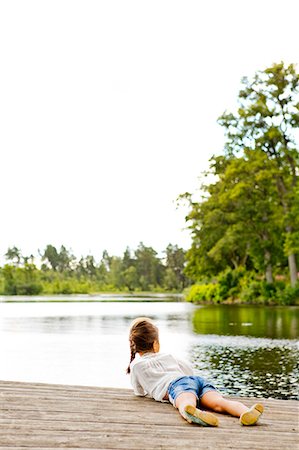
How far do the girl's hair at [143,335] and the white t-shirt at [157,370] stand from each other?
8 cm

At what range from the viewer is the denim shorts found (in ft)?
17.4

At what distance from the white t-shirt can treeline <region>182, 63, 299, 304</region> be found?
2944cm

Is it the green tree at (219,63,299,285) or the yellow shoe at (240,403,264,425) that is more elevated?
the green tree at (219,63,299,285)

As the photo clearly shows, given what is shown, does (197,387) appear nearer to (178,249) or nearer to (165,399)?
(165,399)

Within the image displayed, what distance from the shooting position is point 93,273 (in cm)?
10956

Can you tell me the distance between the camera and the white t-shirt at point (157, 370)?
567 centimetres

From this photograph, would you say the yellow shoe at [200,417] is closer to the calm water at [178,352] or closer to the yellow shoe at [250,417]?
the yellow shoe at [250,417]

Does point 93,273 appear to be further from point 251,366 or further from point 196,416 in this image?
point 196,416

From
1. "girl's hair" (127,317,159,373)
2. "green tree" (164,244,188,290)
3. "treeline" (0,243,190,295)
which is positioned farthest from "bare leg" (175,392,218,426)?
"green tree" (164,244,188,290)

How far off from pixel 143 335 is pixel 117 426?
1.09 metres

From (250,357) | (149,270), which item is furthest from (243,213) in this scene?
(149,270)

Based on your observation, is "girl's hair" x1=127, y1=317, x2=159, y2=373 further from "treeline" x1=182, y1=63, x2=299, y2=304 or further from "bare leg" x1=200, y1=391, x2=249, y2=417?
"treeline" x1=182, y1=63, x2=299, y2=304

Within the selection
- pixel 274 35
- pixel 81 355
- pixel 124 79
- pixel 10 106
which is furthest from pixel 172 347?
pixel 10 106

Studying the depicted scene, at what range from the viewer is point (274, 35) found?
2498 cm
